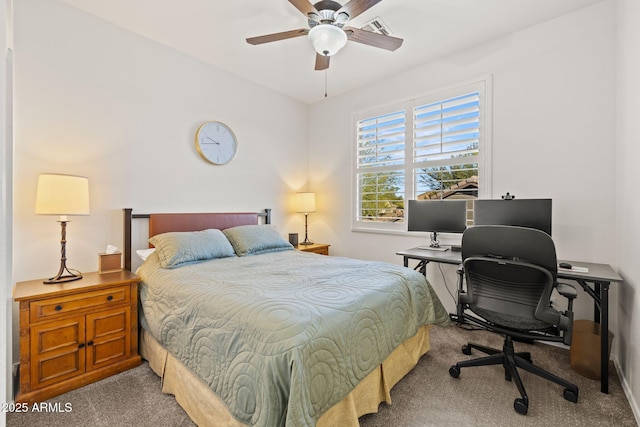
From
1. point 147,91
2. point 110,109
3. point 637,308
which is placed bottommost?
point 637,308

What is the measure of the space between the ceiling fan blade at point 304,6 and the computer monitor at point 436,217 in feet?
6.67

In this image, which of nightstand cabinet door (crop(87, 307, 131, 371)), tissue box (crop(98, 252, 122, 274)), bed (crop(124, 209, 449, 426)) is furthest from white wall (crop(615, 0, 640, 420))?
tissue box (crop(98, 252, 122, 274))

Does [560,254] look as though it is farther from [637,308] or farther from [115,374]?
[115,374]

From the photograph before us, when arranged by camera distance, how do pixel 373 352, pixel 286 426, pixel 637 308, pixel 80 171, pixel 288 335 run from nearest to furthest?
pixel 286 426
pixel 288 335
pixel 373 352
pixel 637 308
pixel 80 171

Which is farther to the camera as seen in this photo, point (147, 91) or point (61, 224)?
point (147, 91)

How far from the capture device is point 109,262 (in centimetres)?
245

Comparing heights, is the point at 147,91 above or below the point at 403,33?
below

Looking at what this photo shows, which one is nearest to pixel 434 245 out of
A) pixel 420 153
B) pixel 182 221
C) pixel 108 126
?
pixel 420 153

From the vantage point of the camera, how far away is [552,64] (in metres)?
2.58

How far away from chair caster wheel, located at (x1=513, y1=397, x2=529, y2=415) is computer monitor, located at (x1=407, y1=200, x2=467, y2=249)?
59.9 inches

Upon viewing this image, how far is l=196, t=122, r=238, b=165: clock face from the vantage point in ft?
10.8

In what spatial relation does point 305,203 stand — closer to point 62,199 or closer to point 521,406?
point 62,199

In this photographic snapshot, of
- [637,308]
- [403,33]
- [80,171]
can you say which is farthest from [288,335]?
[403,33]

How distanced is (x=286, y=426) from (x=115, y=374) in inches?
68.7
